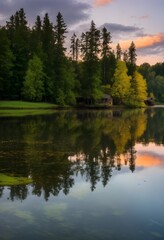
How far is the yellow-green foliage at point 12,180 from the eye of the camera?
12403 millimetres

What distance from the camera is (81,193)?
11547mm

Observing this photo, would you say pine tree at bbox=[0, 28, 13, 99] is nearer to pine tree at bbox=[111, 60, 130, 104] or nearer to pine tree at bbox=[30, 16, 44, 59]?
pine tree at bbox=[30, 16, 44, 59]

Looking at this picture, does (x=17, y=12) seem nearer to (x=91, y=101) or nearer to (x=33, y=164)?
(x=91, y=101)

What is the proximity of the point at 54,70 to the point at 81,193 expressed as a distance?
68.1 m

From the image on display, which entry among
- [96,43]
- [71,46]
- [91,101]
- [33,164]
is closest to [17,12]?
[71,46]

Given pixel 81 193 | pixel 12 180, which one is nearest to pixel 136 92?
pixel 12 180

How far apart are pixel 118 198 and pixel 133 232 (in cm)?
271

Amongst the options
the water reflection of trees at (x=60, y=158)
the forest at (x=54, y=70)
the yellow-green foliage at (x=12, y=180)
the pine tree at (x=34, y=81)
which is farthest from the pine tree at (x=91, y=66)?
the yellow-green foliage at (x=12, y=180)

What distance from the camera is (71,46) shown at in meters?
114

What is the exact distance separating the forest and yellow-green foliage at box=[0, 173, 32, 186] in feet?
182

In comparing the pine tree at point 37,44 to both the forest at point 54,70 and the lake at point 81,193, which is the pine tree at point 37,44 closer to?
the forest at point 54,70

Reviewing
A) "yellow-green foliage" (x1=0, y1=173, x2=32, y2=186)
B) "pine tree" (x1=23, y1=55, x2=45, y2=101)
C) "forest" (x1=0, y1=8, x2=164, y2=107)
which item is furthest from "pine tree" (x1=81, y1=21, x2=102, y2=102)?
"yellow-green foliage" (x1=0, y1=173, x2=32, y2=186)

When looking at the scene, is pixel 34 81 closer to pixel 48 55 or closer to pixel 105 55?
pixel 48 55

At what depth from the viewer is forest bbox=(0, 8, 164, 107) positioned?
71062 mm
